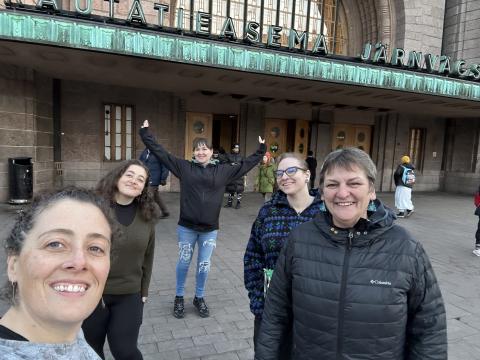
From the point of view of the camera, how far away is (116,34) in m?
6.61

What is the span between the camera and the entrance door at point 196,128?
13.1m

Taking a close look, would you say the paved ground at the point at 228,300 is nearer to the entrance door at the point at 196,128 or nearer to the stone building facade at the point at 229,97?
the stone building facade at the point at 229,97

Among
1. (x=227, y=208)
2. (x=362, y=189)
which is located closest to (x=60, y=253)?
(x=362, y=189)

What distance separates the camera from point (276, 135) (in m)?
14.6

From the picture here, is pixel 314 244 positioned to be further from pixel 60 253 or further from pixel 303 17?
pixel 303 17

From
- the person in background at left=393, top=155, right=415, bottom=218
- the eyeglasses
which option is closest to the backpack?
the person in background at left=393, top=155, right=415, bottom=218

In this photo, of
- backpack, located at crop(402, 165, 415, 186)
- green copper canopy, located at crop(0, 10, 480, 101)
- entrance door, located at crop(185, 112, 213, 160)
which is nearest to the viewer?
green copper canopy, located at crop(0, 10, 480, 101)

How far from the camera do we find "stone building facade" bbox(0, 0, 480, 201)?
7676mm

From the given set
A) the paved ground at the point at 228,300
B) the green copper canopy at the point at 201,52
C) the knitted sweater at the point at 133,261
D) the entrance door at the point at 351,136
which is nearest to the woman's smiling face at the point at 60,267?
the knitted sweater at the point at 133,261

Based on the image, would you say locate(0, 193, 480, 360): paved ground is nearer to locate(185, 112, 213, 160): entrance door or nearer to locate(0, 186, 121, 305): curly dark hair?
locate(0, 186, 121, 305): curly dark hair

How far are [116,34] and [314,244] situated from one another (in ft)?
20.8

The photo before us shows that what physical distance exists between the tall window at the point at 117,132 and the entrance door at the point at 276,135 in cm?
545

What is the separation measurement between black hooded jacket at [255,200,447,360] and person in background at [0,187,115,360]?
1.03 m

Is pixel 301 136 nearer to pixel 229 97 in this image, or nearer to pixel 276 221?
pixel 229 97
